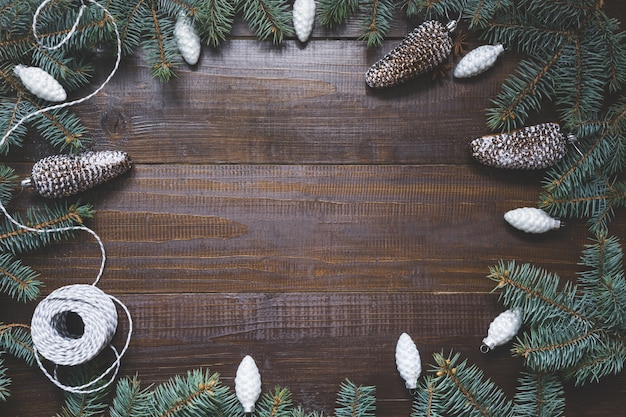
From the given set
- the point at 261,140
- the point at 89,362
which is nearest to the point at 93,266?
the point at 89,362

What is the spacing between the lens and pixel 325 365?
3.97 ft

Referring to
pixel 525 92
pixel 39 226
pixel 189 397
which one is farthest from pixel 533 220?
pixel 39 226

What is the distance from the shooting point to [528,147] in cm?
117

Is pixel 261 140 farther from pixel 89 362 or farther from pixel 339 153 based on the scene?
pixel 89 362

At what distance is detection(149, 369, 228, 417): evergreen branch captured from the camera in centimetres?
111

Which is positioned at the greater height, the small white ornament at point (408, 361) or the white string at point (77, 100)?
the white string at point (77, 100)

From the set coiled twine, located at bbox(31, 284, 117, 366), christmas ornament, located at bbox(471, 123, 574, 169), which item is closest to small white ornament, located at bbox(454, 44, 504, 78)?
christmas ornament, located at bbox(471, 123, 574, 169)

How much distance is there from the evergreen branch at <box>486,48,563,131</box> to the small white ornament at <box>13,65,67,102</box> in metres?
0.81

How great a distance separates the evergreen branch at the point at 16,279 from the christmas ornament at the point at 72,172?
5.4 inches

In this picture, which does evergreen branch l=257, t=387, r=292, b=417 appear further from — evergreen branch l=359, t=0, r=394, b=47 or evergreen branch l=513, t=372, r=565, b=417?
evergreen branch l=359, t=0, r=394, b=47

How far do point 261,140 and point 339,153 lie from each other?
154mm

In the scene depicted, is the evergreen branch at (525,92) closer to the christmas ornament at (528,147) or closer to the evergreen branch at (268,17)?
the christmas ornament at (528,147)

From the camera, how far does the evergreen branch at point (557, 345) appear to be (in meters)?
1.13

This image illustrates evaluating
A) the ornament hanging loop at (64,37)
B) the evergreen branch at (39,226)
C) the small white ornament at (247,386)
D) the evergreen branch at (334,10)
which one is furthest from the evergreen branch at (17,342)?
the evergreen branch at (334,10)
